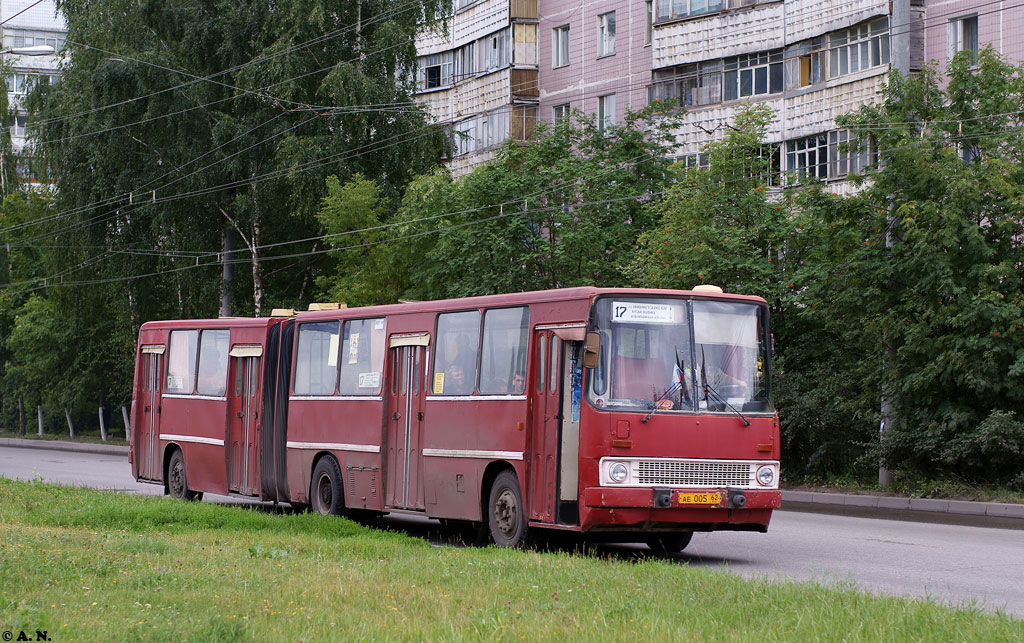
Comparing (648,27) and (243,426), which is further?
(648,27)

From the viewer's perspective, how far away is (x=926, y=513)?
2253 cm

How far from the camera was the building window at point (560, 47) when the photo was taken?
48688 mm

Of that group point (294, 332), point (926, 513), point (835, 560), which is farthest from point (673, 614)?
point (926, 513)

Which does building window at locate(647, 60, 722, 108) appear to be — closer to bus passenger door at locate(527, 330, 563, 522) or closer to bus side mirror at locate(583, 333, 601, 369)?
bus passenger door at locate(527, 330, 563, 522)

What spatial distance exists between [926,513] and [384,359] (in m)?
9.91

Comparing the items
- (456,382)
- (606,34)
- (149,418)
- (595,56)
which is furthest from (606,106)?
(456,382)

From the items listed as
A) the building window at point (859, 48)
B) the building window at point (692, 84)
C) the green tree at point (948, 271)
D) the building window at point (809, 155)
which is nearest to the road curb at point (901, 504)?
the green tree at point (948, 271)

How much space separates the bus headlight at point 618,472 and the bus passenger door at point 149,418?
466 inches

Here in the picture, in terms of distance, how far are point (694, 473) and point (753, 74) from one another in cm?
2925

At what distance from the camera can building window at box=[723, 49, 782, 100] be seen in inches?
1606

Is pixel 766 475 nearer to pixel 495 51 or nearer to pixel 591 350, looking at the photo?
pixel 591 350

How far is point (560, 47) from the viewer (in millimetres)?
48875

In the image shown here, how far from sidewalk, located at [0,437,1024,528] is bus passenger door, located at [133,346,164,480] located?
10.6 metres

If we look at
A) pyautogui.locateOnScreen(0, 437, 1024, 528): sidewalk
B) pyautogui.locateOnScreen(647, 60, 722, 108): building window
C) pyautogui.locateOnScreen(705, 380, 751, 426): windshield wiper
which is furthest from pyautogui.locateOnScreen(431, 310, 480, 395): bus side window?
pyautogui.locateOnScreen(647, 60, 722, 108): building window
